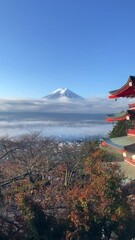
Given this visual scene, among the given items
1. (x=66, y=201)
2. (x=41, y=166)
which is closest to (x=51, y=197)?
(x=66, y=201)

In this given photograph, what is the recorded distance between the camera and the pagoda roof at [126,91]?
11461 mm

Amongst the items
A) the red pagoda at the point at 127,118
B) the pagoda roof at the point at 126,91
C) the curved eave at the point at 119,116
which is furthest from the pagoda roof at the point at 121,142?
the pagoda roof at the point at 126,91

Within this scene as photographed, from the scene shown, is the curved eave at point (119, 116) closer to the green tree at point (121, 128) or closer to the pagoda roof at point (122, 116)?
the pagoda roof at point (122, 116)

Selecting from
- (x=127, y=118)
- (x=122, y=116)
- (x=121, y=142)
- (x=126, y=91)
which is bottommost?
(x=121, y=142)

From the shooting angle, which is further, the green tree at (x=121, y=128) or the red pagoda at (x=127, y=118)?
the green tree at (x=121, y=128)

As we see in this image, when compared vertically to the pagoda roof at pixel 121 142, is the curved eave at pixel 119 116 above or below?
above

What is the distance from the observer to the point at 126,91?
42.0 ft

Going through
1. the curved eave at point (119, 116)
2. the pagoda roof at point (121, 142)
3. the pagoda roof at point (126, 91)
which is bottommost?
the pagoda roof at point (121, 142)

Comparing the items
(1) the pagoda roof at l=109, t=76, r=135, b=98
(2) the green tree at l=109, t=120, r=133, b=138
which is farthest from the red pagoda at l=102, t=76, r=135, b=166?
(2) the green tree at l=109, t=120, r=133, b=138

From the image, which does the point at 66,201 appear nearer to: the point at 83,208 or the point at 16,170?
the point at 83,208

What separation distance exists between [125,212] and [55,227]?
2.35 m

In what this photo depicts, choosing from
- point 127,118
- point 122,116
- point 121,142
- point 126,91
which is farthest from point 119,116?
point 126,91

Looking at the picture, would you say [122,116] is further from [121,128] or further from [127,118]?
[121,128]

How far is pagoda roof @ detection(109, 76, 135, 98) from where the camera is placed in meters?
11.5
